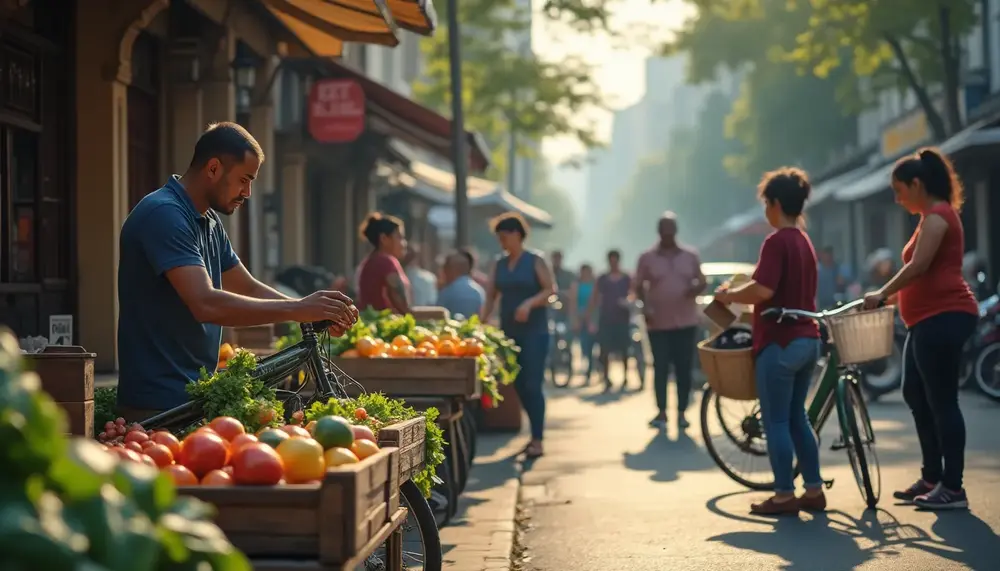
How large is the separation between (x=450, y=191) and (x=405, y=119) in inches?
336

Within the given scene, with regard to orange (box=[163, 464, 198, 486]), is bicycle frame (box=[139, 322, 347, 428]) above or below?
above

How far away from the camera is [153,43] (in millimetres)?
12359

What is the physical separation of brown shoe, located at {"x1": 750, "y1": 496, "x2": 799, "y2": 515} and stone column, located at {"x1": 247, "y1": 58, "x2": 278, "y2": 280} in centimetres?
796

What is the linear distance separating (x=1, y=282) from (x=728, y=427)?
454 cm

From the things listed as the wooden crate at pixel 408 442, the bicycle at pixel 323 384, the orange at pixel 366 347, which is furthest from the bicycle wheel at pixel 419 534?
the orange at pixel 366 347

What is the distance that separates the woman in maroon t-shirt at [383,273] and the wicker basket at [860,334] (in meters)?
3.61

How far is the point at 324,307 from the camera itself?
4.71m

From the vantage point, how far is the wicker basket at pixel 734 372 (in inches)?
328

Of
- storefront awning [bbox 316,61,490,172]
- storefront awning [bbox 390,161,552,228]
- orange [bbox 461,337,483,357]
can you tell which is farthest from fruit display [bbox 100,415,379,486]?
storefront awning [bbox 390,161,552,228]

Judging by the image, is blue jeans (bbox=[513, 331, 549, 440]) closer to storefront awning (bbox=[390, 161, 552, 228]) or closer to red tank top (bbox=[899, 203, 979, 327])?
red tank top (bbox=[899, 203, 979, 327])

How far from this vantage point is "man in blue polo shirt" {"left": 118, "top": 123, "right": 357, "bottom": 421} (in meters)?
4.75

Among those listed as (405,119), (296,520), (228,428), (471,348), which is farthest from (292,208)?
(296,520)

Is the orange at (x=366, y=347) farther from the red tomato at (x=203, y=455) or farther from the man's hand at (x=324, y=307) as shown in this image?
the red tomato at (x=203, y=455)

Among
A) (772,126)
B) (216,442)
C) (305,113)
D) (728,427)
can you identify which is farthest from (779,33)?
(216,442)
